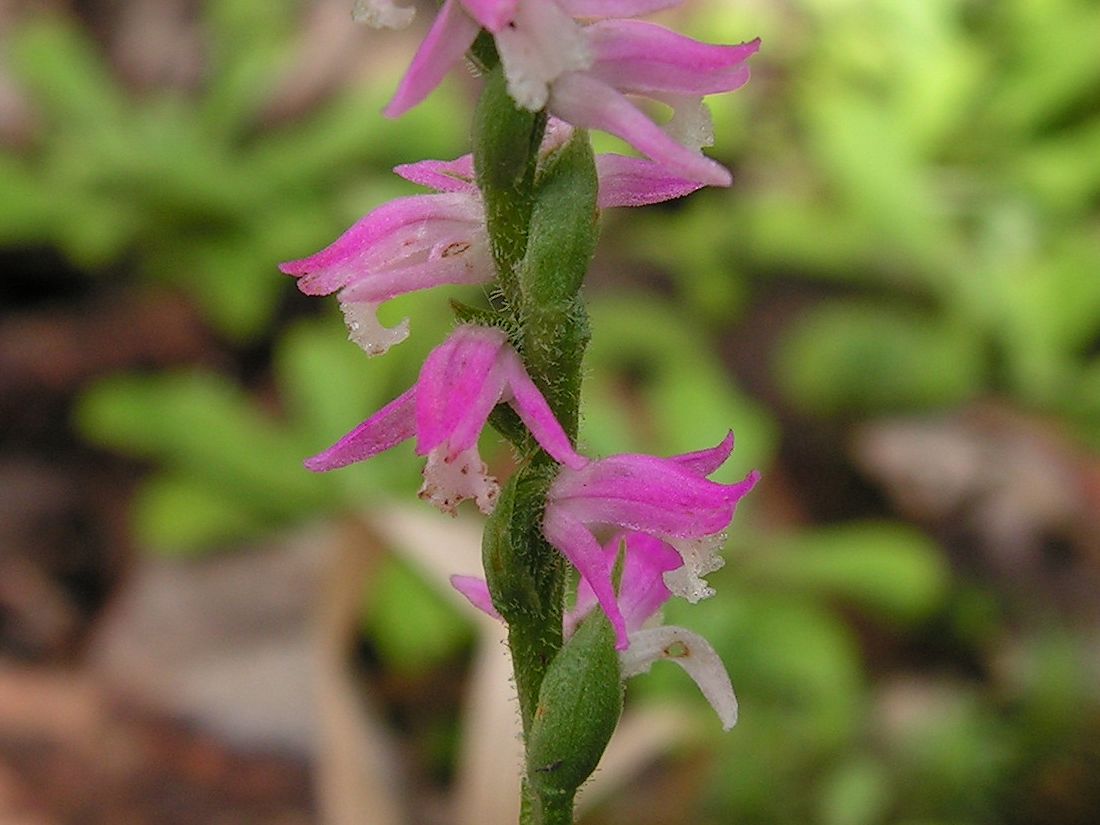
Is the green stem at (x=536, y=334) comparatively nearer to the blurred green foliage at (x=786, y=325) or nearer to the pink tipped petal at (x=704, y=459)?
the pink tipped petal at (x=704, y=459)

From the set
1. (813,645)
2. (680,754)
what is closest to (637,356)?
(813,645)

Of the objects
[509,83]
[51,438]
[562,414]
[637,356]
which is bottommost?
[51,438]

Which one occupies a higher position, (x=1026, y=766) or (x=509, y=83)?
(x=509, y=83)

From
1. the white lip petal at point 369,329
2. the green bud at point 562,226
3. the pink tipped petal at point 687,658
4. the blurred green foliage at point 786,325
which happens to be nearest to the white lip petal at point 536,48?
the green bud at point 562,226

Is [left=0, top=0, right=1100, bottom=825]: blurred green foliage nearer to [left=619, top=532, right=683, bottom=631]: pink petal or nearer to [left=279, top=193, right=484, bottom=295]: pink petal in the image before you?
[left=619, top=532, right=683, bottom=631]: pink petal

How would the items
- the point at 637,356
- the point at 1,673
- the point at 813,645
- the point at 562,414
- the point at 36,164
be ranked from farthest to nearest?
1. the point at 36,164
2. the point at 637,356
3. the point at 1,673
4. the point at 813,645
5. the point at 562,414

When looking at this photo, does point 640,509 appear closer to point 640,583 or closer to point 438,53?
point 640,583

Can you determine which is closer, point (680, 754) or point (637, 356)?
point (680, 754)

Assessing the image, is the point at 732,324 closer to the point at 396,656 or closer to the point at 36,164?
the point at 396,656
